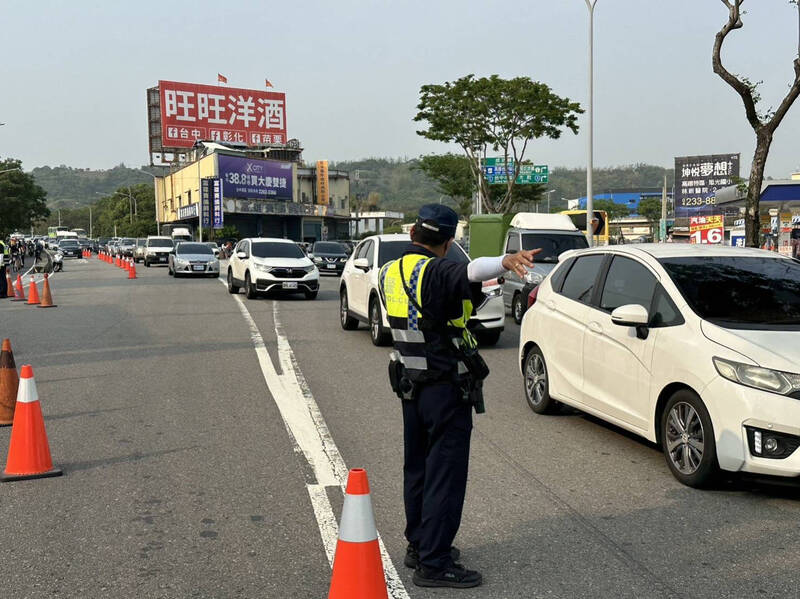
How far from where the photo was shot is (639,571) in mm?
4188

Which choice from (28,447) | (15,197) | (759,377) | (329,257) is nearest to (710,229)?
(329,257)

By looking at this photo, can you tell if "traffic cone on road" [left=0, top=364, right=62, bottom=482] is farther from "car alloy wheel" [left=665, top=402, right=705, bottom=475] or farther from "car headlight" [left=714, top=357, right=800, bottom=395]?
"car headlight" [left=714, top=357, right=800, bottom=395]

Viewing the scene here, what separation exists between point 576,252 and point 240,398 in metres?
3.60

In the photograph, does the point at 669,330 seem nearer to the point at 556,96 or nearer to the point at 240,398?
the point at 240,398

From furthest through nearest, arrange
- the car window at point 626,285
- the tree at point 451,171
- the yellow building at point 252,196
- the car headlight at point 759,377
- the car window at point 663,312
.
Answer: the yellow building at point 252,196, the tree at point 451,171, the car window at point 626,285, the car window at point 663,312, the car headlight at point 759,377

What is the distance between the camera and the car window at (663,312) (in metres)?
6.01

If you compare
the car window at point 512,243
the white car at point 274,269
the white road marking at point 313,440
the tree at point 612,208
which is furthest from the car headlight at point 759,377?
the tree at point 612,208

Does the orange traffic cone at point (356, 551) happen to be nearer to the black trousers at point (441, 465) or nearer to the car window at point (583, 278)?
the black trousers at point (441, 465)

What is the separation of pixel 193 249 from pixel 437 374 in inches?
1196

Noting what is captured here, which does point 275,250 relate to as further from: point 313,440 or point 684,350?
point 684,350

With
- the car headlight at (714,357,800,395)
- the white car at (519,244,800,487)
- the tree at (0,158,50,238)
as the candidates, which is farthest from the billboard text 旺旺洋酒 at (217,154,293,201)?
the car headlight at (714,357,800,395)

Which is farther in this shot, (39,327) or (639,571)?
(39,327)

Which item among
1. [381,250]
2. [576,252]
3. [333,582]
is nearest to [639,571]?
[333,582]

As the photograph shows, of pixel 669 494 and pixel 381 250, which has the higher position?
pixel 381 250
